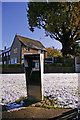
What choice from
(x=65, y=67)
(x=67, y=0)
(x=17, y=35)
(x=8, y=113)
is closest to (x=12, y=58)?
(x=17, y=35)

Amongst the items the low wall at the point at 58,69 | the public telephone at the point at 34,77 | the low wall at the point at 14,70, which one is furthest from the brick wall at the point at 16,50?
the public telephone at the point at 34,77

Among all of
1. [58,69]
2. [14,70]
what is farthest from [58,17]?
[14,70]

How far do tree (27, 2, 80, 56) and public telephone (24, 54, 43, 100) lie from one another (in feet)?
49.9

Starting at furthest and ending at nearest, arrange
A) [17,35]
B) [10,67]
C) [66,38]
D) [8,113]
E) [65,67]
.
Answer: [17,35] → [66,38] → [10,67] → [65,67] → [8,113]

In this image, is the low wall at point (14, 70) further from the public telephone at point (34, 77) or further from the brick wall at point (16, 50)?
the public telephone at point (34, 77)

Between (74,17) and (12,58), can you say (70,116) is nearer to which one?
(74,17)

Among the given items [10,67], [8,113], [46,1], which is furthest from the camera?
[46,1]

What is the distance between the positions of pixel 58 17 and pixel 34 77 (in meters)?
15.5

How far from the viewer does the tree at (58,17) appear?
17.2 meters

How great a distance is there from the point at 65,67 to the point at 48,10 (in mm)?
9992

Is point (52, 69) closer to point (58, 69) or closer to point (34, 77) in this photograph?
point (58, 69)

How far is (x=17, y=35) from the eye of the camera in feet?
96.2

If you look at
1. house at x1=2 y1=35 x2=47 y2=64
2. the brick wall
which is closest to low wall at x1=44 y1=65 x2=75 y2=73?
house at x1=2 y1=35 x2=47 y2=64

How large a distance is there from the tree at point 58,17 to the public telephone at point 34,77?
15.2 m
